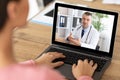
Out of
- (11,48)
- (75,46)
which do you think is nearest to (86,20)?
(75,46)

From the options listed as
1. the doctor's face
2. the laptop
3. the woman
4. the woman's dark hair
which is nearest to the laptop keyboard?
the laptop

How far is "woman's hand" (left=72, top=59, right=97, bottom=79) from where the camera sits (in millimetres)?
1228

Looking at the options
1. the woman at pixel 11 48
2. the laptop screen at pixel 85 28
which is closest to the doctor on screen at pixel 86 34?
the laptop screen at pixel 85 28

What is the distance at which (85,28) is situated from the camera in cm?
138

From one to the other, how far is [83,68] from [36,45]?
1.14 feet

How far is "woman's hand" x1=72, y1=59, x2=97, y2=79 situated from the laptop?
0.07ft

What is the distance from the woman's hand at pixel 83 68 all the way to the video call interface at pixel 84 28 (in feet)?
0.35

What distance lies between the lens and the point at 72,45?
4.67ft

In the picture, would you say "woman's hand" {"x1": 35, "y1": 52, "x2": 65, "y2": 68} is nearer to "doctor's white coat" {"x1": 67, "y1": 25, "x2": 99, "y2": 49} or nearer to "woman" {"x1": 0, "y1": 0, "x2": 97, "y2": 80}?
"doctor's white coat" {"x1": 67, "y1": 25, "x2": 99, "y2": 49}

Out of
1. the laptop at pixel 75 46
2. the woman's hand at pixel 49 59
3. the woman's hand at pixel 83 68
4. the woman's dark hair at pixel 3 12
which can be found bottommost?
the woman's hand at pixel 83 68

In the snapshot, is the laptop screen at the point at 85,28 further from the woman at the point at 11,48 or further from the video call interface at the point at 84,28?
the woman at the point at 11,48

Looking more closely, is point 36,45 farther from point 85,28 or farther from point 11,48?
point 11,48

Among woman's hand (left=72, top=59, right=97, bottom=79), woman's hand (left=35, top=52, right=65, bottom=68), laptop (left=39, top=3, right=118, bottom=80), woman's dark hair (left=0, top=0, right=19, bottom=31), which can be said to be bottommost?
woman's hand (left=72, top=59, right=97, bottom=79)

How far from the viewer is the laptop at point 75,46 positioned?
1.32 m
